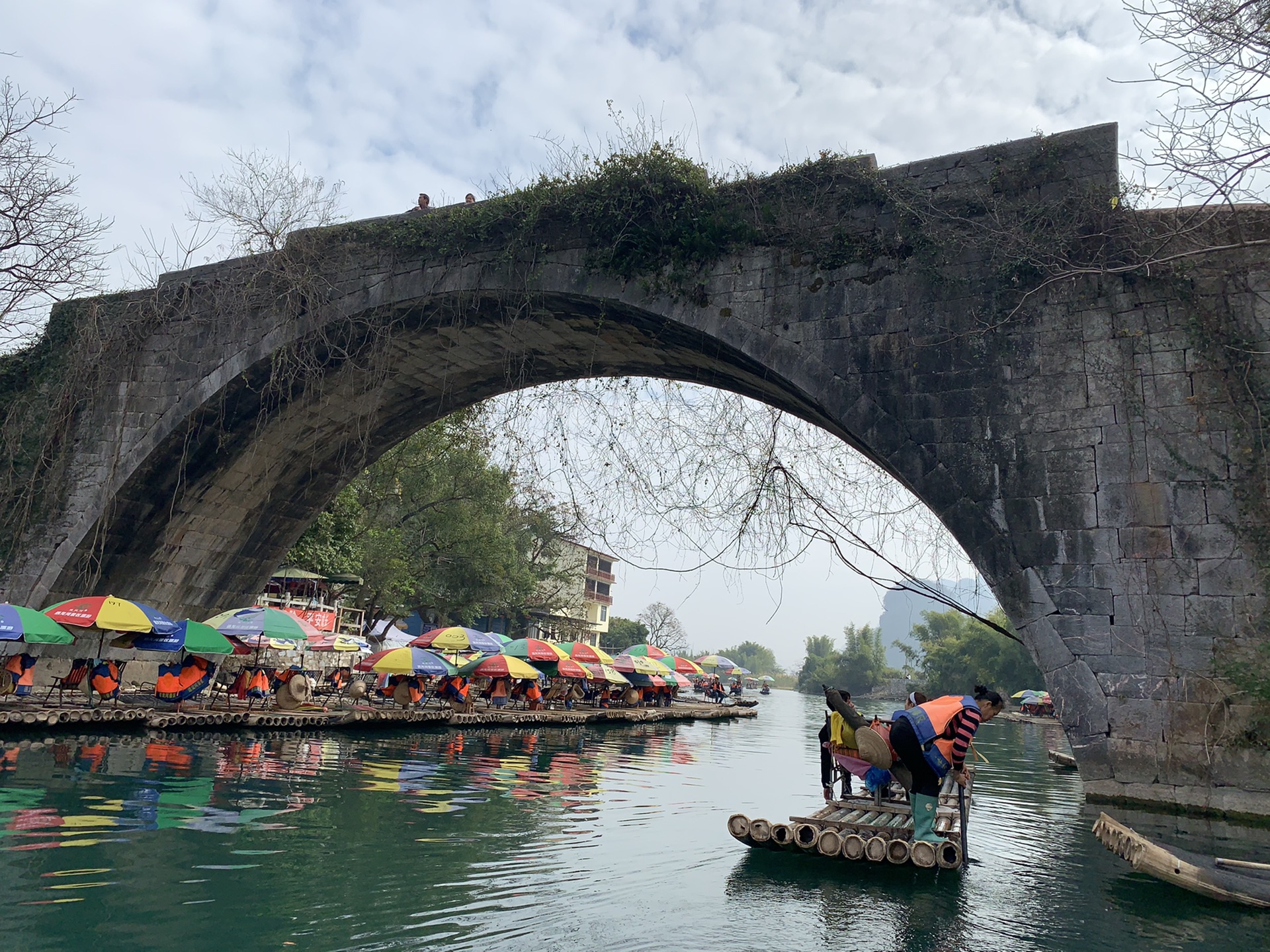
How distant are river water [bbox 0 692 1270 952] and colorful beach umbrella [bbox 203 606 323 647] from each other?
3509 mm

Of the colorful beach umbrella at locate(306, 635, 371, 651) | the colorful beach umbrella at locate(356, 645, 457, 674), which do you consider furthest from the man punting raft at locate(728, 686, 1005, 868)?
the colorful beach umbrella at locate(306, 635, 371, 651)

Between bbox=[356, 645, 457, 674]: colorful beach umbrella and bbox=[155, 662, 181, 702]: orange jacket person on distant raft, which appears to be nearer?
bbox=[155, 662, 181, 702]: orange jacket person on distant raft

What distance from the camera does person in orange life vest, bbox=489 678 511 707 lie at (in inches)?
809

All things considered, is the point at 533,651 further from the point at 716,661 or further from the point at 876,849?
the point at 716,661

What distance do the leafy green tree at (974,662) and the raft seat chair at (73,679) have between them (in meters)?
41.0

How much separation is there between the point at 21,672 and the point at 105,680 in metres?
1.23

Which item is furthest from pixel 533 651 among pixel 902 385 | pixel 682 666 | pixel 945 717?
pixel 945 717

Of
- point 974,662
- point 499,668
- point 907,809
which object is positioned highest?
point 974,662

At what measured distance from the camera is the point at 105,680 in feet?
44.1

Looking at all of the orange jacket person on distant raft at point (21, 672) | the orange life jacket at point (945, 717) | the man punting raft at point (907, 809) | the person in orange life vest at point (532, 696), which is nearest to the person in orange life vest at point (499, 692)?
the person in orange life vest at point (532, 696)

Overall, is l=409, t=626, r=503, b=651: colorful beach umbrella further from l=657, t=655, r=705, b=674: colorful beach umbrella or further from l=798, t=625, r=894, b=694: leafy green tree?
l=798, t=625, r=894, b=694: leafy green tree

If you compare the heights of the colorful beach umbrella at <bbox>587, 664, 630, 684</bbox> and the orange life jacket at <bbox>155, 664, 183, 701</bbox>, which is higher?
the colorful beach umbrella at <bbox>587, 664, 630, 684</bbox>

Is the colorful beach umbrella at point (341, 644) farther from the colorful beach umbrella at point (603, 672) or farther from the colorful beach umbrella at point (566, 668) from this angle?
the colorful beach umbrella at point (603, 672)

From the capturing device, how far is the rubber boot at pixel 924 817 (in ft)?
20.2
